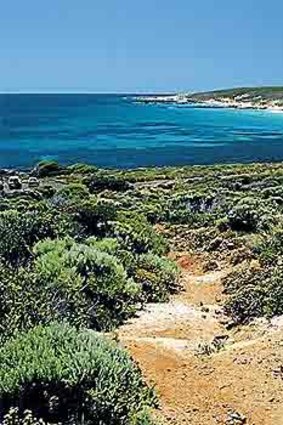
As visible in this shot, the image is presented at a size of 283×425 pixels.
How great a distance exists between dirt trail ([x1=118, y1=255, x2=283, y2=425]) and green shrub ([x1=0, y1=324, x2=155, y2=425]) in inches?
28.4

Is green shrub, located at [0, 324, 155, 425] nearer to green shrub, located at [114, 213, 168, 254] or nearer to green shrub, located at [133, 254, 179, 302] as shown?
green shrub, located at [133, 254, 179, 302]

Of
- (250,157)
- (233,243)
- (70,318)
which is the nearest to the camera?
(70,318)

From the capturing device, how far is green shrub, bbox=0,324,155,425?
6078mm

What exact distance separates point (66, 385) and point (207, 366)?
2425mm

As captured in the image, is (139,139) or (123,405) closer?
(123,405)

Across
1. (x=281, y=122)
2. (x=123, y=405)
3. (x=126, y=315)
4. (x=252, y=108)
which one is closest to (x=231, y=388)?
(x=123, y=405)

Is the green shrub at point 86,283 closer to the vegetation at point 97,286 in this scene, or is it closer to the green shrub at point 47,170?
the vegetation at point 97,286

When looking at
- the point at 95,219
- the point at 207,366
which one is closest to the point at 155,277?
the point at 95,219

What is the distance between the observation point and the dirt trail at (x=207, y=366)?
685 cm

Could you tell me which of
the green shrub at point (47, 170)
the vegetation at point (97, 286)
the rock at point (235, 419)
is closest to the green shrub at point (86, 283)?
the vegetation at point (97, 286)

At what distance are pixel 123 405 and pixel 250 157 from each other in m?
64.0

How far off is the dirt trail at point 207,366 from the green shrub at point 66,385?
0.72 meters

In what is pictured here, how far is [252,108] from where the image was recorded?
576 feet

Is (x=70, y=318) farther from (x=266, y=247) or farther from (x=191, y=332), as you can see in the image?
(x=266, y=247)
